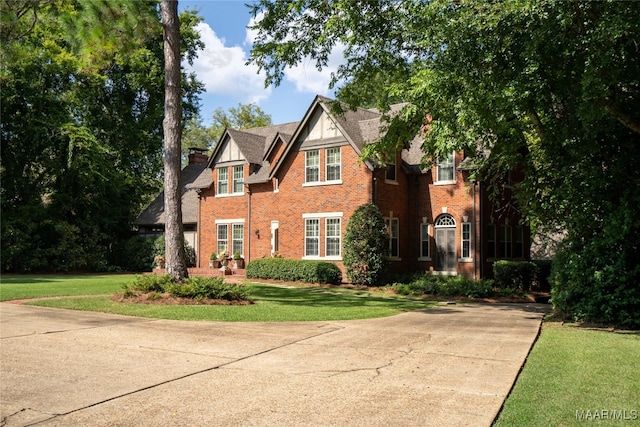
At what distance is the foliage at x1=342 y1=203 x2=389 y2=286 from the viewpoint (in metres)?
22.8

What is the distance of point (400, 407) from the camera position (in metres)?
5.96

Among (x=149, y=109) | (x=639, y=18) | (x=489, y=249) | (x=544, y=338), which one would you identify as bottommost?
(x=544, y=338)

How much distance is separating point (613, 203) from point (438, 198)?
11.9m

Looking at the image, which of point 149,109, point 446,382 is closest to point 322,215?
point 446,382

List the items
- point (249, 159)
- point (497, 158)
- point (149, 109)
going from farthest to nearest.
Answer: point (149, 109), point (249, 159), point (497, 158)

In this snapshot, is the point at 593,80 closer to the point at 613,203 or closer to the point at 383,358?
the point at 613,203

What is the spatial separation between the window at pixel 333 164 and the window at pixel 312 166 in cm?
65

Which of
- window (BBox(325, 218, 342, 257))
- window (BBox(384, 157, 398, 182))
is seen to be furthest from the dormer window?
window (BBox(325, 218, 342, 257))

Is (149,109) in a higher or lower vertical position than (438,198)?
higher

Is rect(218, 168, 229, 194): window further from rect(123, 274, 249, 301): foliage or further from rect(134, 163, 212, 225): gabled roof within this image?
rect(123, 274, 249, 301): foliage

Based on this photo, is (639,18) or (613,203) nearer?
(639,18)

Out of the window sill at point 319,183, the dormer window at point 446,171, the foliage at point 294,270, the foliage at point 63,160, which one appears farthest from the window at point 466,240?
the foliage at point 63,160

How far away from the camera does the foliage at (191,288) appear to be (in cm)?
1505

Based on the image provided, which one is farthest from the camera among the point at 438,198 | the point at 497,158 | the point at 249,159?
the point at 249,159
